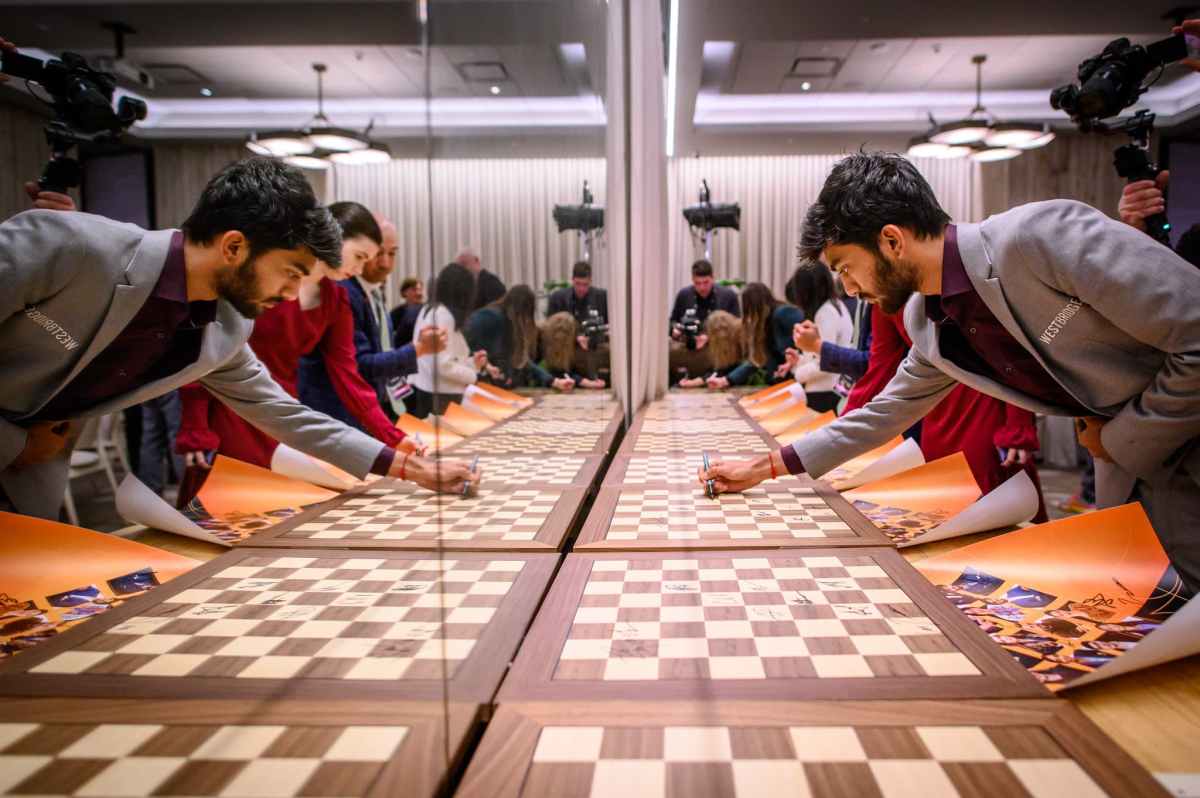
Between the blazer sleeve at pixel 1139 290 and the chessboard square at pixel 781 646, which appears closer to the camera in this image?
the chessboard square at pixel 781 646

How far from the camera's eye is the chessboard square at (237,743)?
0.35m

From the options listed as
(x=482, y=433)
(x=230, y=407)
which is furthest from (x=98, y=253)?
(x=482, y=433)

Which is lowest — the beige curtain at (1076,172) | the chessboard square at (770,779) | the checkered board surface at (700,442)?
the checkered board surface at (700,442)

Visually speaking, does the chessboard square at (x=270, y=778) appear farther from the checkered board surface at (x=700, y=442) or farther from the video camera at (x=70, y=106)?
the checkered board surface at (x=700, y=442)

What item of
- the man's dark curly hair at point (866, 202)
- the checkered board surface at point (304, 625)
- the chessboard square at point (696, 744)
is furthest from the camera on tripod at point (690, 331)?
the chessboard square at point (696, 744)

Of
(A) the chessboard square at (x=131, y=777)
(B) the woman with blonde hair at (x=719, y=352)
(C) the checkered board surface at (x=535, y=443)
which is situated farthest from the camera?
(B) the woman with blonde hair at (x=719, y=352)

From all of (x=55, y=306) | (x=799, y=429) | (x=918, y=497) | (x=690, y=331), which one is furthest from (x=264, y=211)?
(x=690, y=331)

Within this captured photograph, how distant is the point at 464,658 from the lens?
0.54 m

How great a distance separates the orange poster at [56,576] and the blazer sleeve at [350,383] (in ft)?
1.38

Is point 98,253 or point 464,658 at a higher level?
point 98,253

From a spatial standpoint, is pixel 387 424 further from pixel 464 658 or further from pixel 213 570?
pixel 464 658

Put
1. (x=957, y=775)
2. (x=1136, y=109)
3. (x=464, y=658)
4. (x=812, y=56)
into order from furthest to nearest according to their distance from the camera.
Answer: (x=812, y=56) → (x=1136, y=109) → (x=464, y=658) → (x=957, y=775)

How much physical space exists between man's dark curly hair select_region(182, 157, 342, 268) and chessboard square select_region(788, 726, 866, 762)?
1.54ft

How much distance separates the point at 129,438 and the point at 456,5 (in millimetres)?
414
